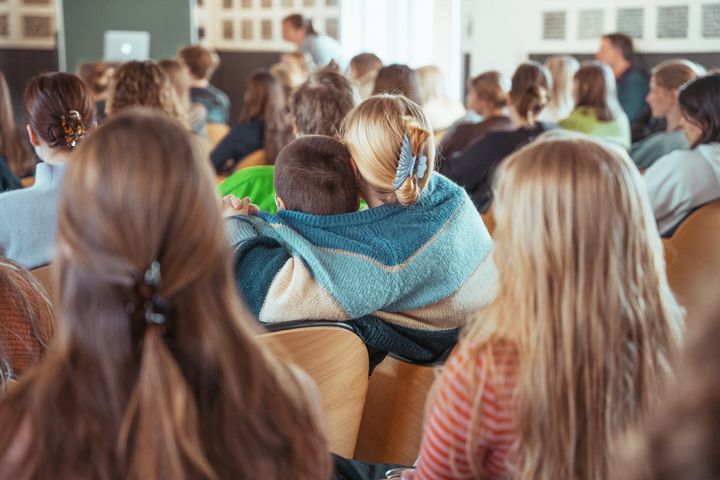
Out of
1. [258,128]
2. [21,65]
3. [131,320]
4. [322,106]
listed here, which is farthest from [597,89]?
[21,65]

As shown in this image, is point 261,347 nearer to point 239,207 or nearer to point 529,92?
point 239,207

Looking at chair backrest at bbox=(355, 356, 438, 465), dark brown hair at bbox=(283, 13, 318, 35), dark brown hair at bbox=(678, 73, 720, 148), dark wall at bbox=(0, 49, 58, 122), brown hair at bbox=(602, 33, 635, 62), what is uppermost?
dark brown hair at bbox=(283, 13, 318, 35)

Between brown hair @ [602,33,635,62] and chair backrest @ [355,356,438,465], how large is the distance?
20.9 feet

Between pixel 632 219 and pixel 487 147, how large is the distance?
3.32 metres

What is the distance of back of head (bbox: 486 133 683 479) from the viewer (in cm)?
138

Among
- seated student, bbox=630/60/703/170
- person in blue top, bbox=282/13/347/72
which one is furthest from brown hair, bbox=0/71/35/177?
person in blue top, bbox=282/13/347/72

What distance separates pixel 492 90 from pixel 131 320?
466cm

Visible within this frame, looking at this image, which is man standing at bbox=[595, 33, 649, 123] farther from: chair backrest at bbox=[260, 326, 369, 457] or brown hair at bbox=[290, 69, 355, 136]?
chair backrest at bbox=[260, 326, 369, 457]

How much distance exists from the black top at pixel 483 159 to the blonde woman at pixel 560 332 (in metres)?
3.19

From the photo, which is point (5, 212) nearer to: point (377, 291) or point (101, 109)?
point (377, 291)

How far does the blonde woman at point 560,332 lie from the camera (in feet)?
4.52

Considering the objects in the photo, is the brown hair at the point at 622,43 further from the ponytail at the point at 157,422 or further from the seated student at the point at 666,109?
the ponytail at the point at 157,422

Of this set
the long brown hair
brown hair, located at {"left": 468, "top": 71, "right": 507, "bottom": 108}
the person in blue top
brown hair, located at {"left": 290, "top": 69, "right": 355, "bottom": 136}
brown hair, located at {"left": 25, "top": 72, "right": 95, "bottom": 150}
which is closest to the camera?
the long brown hair

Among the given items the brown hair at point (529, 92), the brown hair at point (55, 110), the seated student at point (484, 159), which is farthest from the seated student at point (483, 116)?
the brown hair at point (55, 110)
